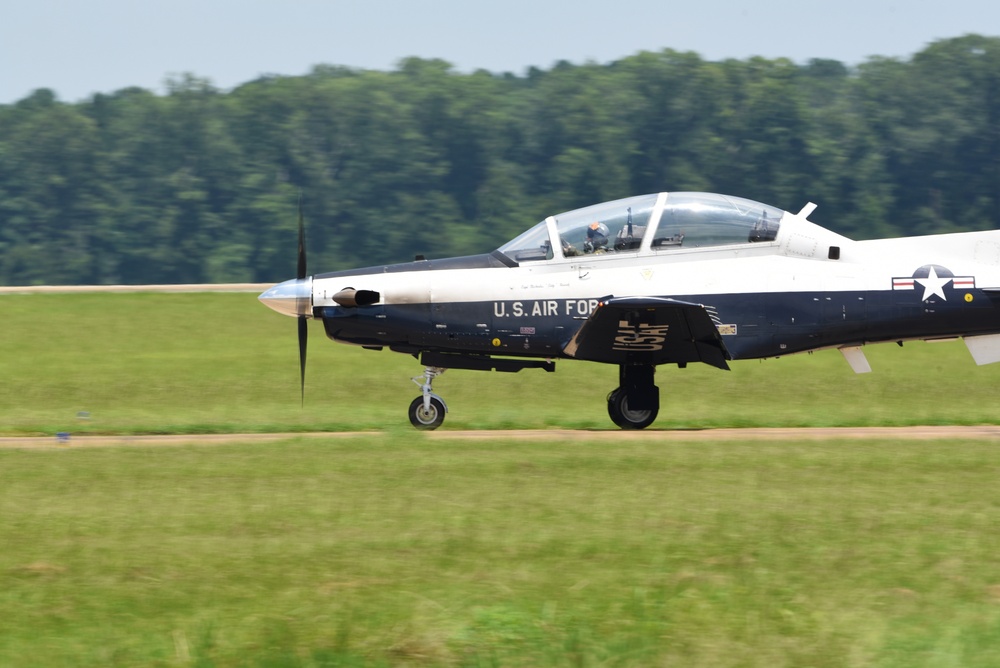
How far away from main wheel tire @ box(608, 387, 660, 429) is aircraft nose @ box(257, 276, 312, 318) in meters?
3.69

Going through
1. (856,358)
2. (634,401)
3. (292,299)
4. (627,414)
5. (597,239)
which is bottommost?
(627,414)

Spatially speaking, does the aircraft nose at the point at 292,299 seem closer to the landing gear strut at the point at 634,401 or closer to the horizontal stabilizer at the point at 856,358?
the landing gear strut at the point at 634,401

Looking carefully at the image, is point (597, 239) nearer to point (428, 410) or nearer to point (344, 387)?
point (428, 410)

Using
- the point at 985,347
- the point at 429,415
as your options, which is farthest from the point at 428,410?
the point at 985,347

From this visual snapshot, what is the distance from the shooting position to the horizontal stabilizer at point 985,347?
1460 cm

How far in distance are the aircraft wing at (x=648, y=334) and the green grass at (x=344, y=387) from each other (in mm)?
1406

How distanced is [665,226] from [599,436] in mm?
2423

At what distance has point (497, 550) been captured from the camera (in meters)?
7.79

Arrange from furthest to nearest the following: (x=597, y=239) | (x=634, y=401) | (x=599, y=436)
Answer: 1. (x=634, y=401)
2. (x=597, y=239)
3. (x=599, y=436)

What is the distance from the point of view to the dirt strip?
1368 centimetres

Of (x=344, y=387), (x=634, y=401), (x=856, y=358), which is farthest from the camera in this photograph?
(x=344, y=387)

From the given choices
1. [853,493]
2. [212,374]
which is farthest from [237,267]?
[853,493]

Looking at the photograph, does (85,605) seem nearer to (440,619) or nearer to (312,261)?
(440,619)

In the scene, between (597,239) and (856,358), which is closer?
(597,239)
